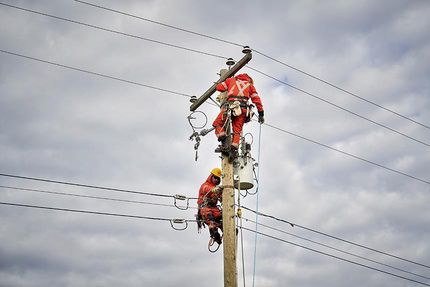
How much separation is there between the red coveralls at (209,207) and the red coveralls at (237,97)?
4.53ft

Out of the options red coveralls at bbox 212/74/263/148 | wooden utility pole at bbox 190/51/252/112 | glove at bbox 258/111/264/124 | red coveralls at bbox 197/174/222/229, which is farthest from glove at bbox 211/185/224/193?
wooden utility pole at bbox 190/51/252/112

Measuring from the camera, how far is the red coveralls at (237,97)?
948 centimetres

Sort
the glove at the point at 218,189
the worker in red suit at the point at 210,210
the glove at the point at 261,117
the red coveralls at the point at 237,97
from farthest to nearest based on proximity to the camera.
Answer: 1. the worker in red suit at the point at 210,210
2. the glove at the point at 261,117
3. the red coveralls at the point at 237,97
4. the glove at the point at 218,189

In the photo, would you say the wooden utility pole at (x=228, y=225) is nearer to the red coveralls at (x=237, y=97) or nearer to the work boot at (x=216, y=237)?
the red coveralls at (x=237, y=97)

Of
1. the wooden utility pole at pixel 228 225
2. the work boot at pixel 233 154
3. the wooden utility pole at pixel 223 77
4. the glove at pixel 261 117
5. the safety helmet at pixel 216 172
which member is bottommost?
the wooden utility pole at pixel 228 225

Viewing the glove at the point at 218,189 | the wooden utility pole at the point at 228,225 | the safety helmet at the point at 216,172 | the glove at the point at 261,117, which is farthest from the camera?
the safety helmet at the point at 216,172

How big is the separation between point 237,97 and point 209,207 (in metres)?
2.44

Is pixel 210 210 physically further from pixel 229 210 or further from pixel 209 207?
pixel 229 210

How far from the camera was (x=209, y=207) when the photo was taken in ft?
33.4

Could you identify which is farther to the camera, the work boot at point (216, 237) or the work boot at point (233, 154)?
the work boot at point (216, 237)

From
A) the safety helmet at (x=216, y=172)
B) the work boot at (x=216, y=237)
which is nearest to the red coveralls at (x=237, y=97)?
the safety helmet at (x=216, y=172)

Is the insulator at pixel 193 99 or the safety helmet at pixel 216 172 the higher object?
the insulator at pixel 193 99

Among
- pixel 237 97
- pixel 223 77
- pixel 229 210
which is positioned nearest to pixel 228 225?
pixel 229 210

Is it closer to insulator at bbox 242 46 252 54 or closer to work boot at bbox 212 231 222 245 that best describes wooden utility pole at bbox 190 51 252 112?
insulator at bbox 242 46 252 54
